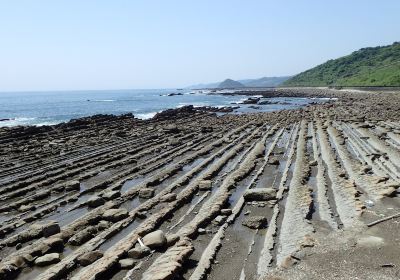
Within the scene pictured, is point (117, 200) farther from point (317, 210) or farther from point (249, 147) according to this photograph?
point (249, 147)

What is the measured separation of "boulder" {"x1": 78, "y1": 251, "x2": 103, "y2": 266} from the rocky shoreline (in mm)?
28

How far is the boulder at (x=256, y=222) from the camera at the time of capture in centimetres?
1308

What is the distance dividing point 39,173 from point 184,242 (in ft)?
49.0

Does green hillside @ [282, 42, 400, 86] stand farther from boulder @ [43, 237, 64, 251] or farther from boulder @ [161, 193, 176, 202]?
boulder @ [43, 237, 64, 251]

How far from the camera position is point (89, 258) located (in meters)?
10.8

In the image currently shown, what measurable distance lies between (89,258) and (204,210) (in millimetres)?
5203

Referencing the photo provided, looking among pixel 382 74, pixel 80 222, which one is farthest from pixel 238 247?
pixel 382 74

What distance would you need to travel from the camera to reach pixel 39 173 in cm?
2314

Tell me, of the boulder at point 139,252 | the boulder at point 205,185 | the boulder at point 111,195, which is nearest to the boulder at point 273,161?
the boulder at point 205,185

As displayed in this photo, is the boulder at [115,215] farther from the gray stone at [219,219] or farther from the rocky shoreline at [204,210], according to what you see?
the gray stone at [219,219]

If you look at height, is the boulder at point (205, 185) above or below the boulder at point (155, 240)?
below

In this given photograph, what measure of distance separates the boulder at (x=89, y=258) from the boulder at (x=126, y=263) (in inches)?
31.7

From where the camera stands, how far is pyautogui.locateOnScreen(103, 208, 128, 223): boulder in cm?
1427

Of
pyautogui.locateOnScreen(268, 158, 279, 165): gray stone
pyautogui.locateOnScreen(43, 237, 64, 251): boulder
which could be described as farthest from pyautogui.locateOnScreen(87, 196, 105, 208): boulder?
pyautogui.locateOnScreen(268, 158, 279, 165): gray stone
